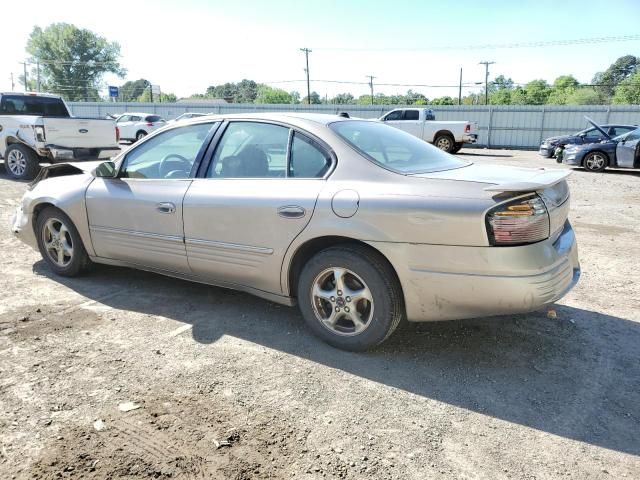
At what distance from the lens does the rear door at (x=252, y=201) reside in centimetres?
337

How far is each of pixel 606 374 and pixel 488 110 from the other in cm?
2746

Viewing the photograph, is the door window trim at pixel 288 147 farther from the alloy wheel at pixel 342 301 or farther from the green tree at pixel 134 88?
the green tree at pixel 134 88

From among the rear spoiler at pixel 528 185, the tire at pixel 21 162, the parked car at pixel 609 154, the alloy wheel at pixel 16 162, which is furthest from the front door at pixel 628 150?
the alloy wheel at pixel 16 162

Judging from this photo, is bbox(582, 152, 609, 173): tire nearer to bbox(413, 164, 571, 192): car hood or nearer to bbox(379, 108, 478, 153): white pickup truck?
bbox(379, 108, 478, 153): white pickup truck

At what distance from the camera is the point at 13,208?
802 centimetres

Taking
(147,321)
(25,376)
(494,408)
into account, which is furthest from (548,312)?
(25,376)

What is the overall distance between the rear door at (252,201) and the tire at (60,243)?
4.57 feet

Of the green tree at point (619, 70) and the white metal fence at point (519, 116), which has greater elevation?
the green tree at point (619, 70)

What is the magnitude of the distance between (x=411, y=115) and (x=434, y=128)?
1349 millimetres

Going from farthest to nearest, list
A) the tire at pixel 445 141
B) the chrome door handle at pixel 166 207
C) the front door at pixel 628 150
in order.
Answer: the tire at pixel 445 141 → the front door at pixel 628 150 → the chrome door handle at pixel 166 207

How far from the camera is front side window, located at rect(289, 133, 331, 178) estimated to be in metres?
3.38

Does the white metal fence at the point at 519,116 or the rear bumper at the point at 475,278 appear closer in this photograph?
the rear bumper at the point at 475,278

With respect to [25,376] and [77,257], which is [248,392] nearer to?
[25,376]

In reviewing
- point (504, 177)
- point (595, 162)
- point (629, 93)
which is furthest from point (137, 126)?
point (629, 93)
